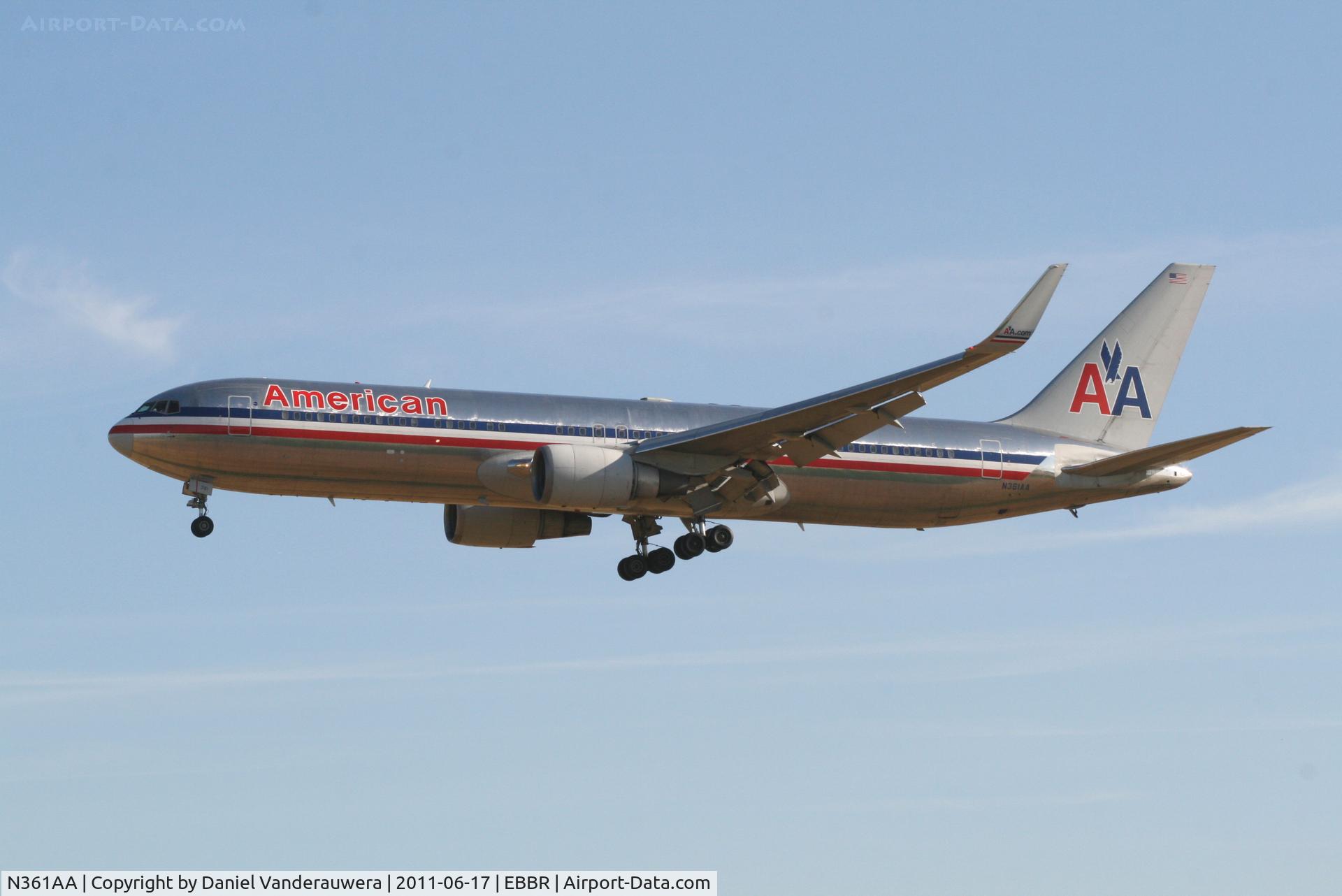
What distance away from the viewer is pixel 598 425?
4447 cm

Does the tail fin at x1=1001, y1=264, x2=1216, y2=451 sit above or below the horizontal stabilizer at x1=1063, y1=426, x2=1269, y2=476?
above

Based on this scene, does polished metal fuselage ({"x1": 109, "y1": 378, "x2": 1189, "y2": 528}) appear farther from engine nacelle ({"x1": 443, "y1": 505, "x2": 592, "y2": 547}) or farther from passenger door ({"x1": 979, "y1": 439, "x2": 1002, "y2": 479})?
engine nacelle ({"x1": 443, "y1": 505, "x2": 592, "y2": 547})

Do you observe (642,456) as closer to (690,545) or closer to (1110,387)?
(690,545)

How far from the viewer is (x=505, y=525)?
49.2 m

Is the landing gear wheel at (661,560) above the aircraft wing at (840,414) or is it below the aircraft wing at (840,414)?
below

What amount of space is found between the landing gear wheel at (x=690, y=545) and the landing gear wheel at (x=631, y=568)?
1.52m

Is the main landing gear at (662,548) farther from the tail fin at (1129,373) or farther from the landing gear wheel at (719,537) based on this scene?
the tail fin at (1129,373)

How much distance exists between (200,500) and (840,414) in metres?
16.0

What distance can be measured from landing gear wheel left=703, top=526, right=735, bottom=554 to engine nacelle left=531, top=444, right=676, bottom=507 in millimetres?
3029

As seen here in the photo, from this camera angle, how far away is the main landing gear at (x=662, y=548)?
4641cm

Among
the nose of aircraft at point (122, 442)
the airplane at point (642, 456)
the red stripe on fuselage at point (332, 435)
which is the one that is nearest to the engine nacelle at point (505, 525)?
the airplane at point (642, 456)

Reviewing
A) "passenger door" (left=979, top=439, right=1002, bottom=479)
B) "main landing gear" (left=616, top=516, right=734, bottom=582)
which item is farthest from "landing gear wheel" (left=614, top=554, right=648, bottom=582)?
"passenger door" (left=979, top=439, right=1002, bottom=479)

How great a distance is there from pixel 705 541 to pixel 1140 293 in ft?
56.5

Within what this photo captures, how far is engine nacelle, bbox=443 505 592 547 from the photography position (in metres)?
49.0
